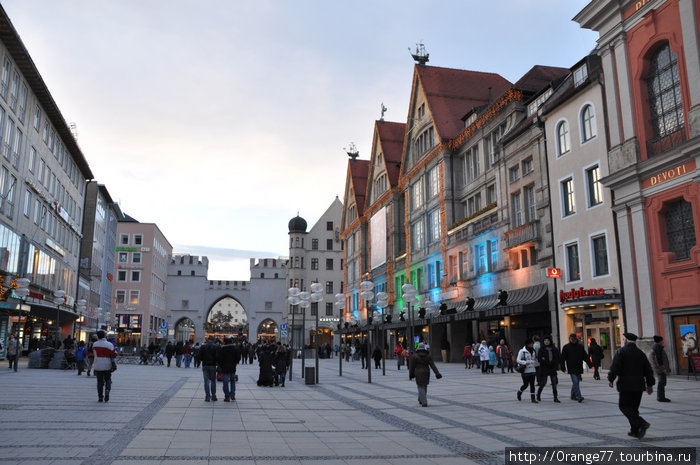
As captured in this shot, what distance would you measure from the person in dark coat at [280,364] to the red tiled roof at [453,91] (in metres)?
27.8

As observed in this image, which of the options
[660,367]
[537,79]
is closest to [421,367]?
[660,367]

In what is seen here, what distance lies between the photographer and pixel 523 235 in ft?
109

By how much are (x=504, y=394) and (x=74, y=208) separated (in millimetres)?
50561

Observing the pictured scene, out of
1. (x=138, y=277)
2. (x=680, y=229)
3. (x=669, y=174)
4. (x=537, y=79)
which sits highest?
(x=537, y=79)

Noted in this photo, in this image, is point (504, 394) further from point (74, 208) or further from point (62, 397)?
point (74, 208)

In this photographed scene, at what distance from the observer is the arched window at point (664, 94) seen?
23.2 m

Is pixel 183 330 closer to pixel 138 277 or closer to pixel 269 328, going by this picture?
pixel 269 328

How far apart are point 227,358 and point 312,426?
207 inches

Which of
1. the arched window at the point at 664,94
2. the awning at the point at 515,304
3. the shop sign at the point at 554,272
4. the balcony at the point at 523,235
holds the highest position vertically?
the arched window at the point at 664,94

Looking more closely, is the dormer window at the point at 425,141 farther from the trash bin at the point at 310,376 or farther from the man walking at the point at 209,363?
the man walking at the point at 209,363

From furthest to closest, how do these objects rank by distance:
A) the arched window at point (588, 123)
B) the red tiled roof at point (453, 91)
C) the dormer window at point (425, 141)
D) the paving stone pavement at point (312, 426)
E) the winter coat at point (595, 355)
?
the dormer window at point (425, 141)
the red tiled roof at point (453, 91)
the arched window at point (588, 123)
the winter coat at point (595, 355)
the paving stone pavement at point (312, 426)

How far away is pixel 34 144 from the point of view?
41.9 m

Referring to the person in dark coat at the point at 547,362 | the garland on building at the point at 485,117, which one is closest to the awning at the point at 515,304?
the garland on building at the point at 485,117

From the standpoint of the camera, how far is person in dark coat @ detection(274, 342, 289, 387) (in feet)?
72.4
